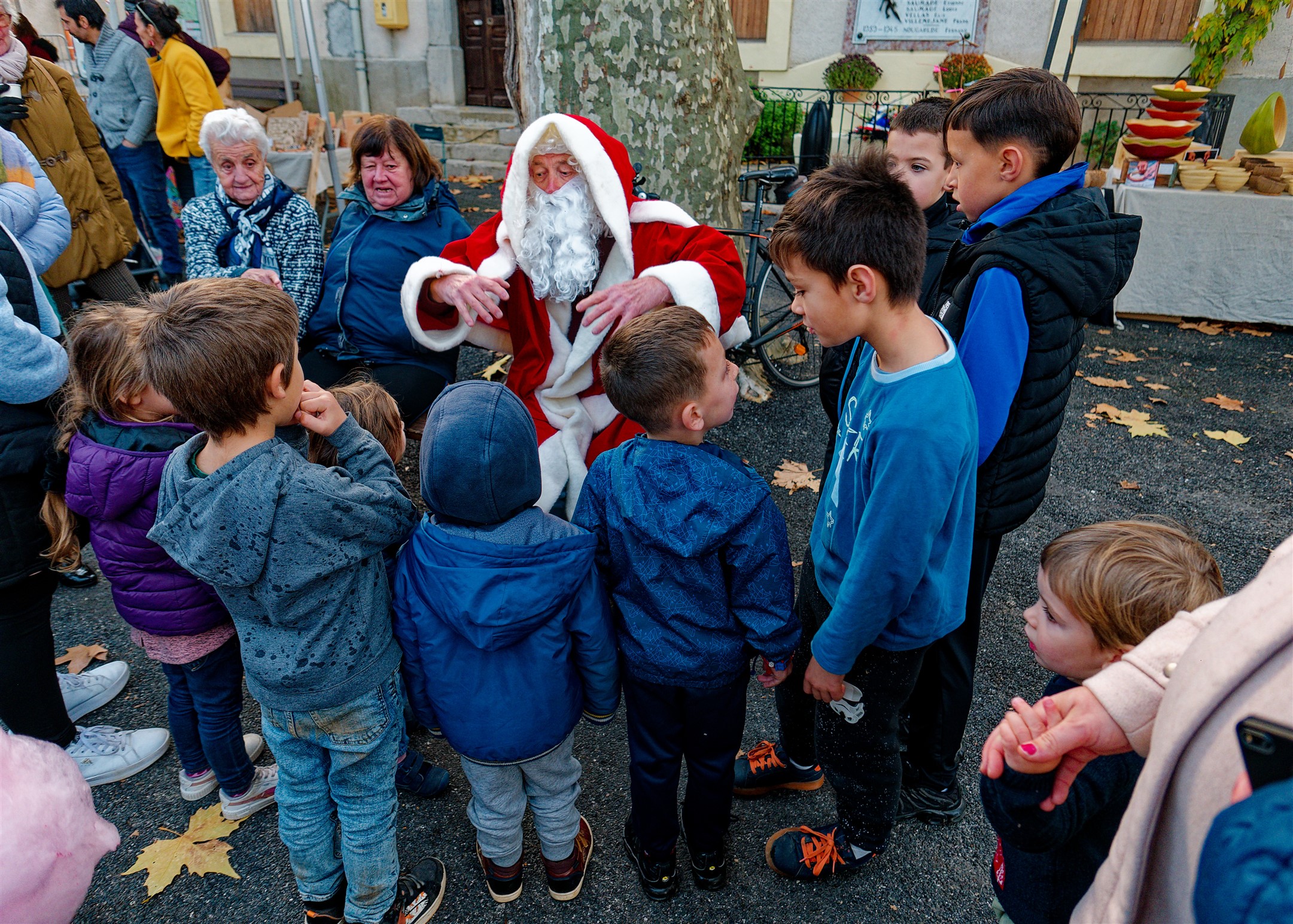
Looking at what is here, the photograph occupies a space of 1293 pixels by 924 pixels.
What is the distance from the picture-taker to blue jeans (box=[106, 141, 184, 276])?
6.41 m

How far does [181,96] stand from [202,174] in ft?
2.39

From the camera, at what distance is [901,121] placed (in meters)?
2.74

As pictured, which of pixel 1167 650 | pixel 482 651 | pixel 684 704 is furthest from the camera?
pixel 684 704

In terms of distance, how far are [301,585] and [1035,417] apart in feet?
5.92

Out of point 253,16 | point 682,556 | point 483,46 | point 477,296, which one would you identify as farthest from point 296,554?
point 253,16

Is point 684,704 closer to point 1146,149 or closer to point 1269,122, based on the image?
point 1146,149

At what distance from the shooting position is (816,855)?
2.05 m

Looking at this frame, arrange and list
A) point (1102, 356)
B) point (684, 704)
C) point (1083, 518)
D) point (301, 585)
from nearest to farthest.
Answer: point (301, 585) → point (684, 704) → point (1083, 518) → point (1102, 356)

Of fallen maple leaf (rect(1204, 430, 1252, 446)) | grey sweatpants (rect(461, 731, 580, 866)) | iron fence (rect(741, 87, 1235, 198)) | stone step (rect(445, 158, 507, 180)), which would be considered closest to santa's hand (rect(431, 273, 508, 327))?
grey sweatpants (rect(461, 731, 580, 866))

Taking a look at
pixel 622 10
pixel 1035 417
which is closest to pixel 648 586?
pixel 1035 417

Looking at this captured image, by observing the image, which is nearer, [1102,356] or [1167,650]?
[1167,650]

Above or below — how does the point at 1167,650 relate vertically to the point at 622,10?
below

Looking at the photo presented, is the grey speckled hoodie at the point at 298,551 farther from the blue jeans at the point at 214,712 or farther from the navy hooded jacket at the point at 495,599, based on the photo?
the blue jeans at the point at 214,712

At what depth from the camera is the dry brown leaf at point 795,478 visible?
4223 millimetres
